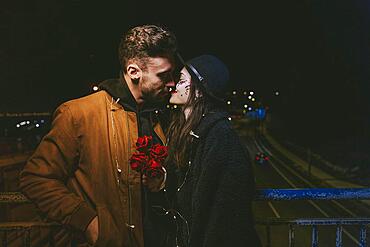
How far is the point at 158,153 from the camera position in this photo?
8.45 feet

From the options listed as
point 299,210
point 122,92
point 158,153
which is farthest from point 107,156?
point 299,210

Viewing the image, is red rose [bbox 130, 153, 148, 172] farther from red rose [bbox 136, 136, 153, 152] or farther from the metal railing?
the metal railing

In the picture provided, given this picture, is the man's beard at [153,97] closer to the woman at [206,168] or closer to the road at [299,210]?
the woman at [206,168]

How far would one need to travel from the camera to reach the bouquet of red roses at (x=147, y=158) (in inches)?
97.1

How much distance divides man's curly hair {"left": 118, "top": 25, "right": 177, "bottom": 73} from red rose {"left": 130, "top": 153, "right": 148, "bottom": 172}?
0.57 m

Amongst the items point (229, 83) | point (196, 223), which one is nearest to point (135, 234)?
point (196, 223)

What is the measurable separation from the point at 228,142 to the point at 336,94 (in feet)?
163

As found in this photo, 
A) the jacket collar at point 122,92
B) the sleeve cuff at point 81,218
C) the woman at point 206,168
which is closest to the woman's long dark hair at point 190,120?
the woman at point 206,168

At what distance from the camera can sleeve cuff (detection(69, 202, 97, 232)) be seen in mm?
2277

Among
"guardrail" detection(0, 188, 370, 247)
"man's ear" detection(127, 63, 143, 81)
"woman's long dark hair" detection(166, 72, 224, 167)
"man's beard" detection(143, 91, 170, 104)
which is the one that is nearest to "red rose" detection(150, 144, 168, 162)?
"woman's long dark hair" detection(166, 72, 224, 167)

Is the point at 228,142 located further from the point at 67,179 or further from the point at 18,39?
the point at 18,39

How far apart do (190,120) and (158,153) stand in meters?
0.41

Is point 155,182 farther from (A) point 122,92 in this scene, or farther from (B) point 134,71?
(B) point 134,71

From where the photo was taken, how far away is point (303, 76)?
60.1 metres
